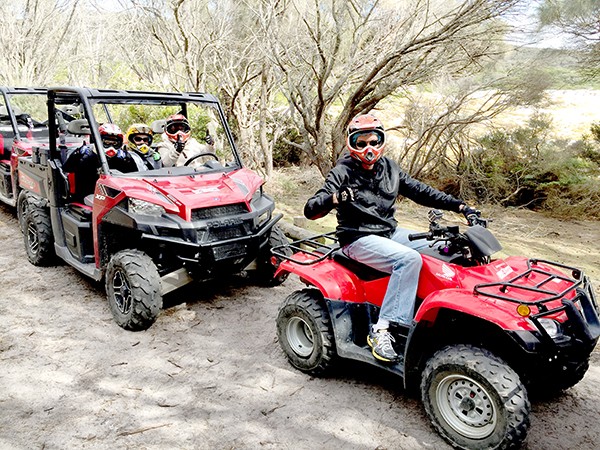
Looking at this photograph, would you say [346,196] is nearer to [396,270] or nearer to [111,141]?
[396,270]

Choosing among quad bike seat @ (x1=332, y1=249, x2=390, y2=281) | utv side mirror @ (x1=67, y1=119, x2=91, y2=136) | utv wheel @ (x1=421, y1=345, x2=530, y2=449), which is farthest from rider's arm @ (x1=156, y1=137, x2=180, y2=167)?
utv wheel @ (x1=421, y1=345, x2=530, y2=449)

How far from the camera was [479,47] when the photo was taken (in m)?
7.48

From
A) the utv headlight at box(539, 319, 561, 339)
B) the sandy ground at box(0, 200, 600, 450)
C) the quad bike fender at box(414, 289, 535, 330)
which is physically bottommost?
the sandy ground at box(0, 200, 600, 450)

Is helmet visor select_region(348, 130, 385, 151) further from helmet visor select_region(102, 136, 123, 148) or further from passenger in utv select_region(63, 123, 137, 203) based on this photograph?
helmet visor select_region(102, 136, 123, 148)

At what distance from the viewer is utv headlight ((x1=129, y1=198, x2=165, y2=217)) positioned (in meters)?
4.48

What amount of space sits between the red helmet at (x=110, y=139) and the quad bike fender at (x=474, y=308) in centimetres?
338

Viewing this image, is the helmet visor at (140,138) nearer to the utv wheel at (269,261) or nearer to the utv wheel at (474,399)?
the utv wheel at (269,261)

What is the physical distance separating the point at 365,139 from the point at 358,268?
2.99ft

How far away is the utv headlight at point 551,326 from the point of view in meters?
2.82

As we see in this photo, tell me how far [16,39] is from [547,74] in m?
14.6

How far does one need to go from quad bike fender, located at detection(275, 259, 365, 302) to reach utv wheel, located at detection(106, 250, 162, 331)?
134 cm

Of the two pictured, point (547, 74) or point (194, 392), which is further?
point (547, 74)

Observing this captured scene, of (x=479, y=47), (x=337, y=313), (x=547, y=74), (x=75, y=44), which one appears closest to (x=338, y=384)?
(x=337, y=313)

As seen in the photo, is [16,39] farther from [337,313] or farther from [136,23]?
[337,313]
